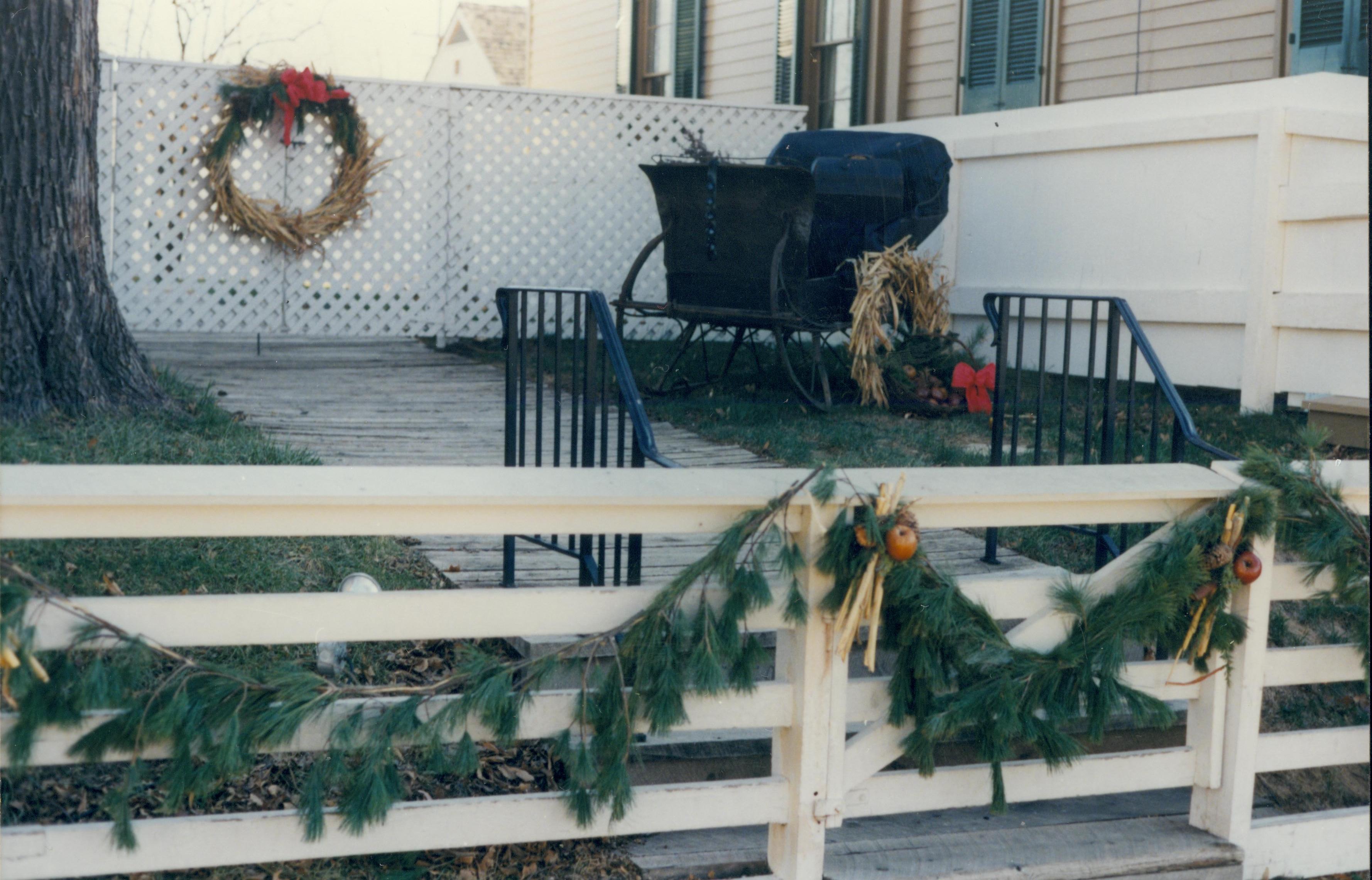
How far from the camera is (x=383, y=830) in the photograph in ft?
7.72

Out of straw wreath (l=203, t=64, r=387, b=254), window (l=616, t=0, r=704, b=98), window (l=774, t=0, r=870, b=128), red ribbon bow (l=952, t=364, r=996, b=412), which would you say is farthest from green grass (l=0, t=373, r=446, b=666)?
window (l=616, t=0, r=704, b=98)

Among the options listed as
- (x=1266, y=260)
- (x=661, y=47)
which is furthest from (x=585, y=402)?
(x=661, y=47)

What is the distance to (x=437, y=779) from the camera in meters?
3.00

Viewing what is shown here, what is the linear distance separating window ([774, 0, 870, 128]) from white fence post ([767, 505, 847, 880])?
805cm

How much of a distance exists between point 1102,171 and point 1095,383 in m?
1.23

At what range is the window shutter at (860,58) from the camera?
9.84 meters

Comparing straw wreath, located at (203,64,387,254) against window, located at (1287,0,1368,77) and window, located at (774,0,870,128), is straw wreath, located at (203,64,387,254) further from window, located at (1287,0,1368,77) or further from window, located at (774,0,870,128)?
window, located at (1287,0,1368,77)

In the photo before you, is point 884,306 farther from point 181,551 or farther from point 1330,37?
point 181,551

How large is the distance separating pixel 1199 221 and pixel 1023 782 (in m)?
4.95

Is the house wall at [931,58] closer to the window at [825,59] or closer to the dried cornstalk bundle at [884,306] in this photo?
the window at [825,59]

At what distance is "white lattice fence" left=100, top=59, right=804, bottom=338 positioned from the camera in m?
8.44

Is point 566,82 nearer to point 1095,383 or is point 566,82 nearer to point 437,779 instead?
point 1095,383

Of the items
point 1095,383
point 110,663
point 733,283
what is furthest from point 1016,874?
point 1095,383

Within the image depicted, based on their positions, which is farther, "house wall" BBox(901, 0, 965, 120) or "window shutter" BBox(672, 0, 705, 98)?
"window shutter" BBox(672, 0, 705, 98)
